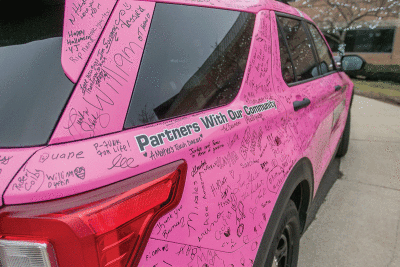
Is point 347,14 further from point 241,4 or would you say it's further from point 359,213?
point 241,4

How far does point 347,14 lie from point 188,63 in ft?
99.6

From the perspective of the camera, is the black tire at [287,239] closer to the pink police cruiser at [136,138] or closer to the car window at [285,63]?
the pink police cruiser at [136,138]

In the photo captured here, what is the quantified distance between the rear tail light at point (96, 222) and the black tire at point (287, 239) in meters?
0.94

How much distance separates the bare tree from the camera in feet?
82.4

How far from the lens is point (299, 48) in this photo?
2523mm

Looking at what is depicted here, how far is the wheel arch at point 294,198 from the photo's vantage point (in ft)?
4.91

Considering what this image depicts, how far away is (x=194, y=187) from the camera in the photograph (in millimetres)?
1073

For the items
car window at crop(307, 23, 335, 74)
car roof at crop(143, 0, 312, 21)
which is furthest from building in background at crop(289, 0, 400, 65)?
car roof at crop(143, 0, 312, 21)

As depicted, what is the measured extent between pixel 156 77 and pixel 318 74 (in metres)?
2.19

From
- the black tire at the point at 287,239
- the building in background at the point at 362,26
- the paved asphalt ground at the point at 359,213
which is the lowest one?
the paved asphalt ground at the point at 359,213

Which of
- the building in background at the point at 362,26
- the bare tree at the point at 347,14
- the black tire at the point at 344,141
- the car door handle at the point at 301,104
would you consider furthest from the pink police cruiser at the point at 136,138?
the bare tree at the point at 347,14

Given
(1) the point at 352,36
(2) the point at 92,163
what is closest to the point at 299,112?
(2) the point at 92,163

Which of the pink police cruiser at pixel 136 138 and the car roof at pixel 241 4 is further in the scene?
the car roof at pixel 241 4
